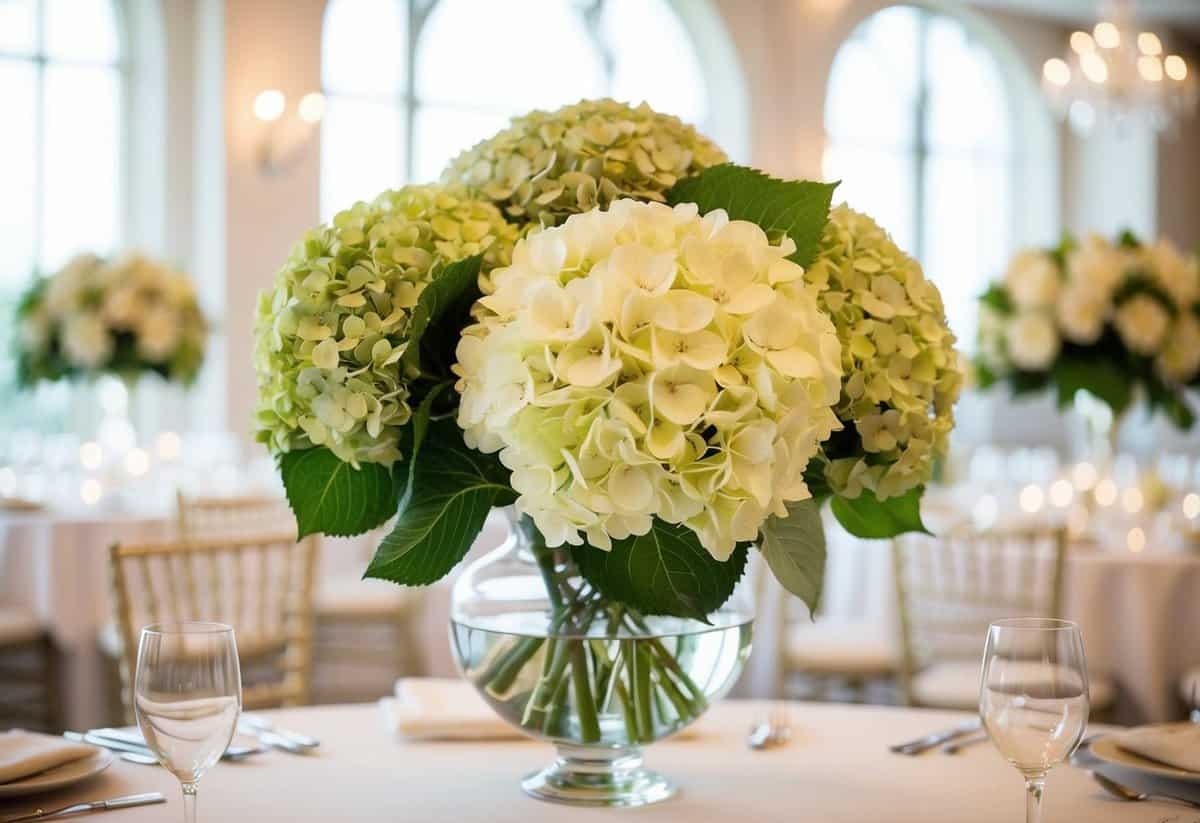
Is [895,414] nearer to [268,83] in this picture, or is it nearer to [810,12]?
[268,83]

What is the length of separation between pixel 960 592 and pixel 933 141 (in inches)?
282

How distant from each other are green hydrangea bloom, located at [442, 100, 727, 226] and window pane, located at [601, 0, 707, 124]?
769 cm

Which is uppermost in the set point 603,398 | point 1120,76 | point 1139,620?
point 1120,76

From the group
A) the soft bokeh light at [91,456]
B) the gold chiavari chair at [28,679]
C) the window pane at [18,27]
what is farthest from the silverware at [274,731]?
the window pane at [18,27]

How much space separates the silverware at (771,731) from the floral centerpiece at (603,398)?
0.81 ft

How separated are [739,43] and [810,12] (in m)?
0.56

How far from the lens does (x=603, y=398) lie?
110 cm

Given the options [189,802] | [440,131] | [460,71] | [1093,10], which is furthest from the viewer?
[1093,10]

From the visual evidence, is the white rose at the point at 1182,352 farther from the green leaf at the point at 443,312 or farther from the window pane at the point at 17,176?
the window pane at the point at 17,176

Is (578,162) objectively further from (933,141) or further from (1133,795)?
(933,141)

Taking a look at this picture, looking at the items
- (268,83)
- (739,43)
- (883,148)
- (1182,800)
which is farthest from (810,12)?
(1182,800)

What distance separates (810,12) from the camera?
343 inches

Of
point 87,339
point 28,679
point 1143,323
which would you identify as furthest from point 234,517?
point 1143,323

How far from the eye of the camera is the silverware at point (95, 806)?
4.43ft
